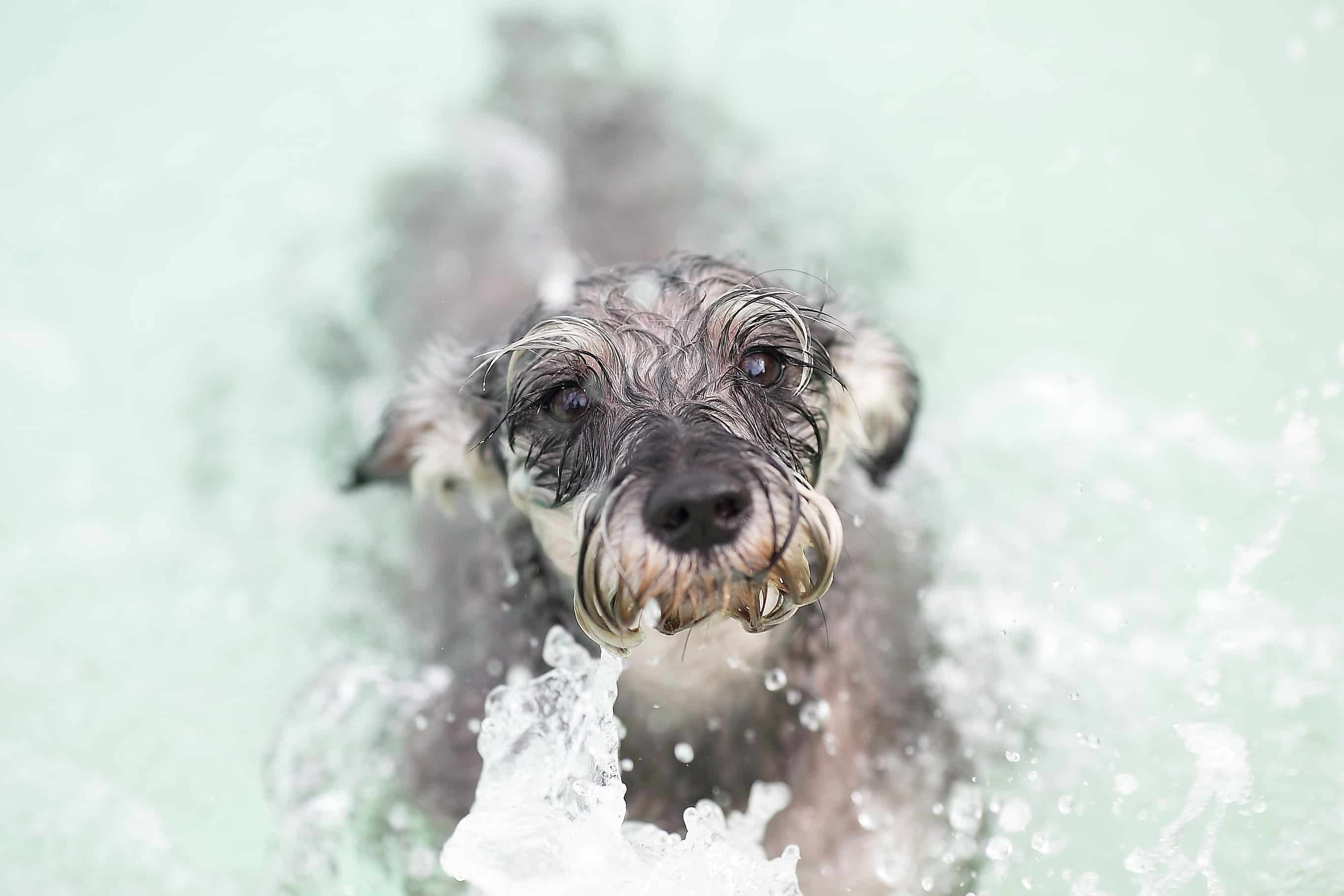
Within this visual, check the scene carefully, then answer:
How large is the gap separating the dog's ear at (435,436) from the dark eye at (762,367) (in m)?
1.16

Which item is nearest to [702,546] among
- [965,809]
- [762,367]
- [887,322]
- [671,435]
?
[671,435]

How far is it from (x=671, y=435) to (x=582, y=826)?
163 centimetres

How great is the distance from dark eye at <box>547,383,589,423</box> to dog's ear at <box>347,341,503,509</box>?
24.0 inches

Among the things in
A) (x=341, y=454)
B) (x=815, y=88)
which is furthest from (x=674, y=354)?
(x=815, y=88)

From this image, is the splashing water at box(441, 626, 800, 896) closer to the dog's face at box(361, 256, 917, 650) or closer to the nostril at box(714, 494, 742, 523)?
the dog's face at box(361, 256, 917, 650)

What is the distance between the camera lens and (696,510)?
2.86 metres

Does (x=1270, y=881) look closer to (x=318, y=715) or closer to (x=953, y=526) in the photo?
(x=953, y=526)

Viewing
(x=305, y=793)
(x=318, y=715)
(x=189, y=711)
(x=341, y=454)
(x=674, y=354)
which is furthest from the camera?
(x=341, y=454)

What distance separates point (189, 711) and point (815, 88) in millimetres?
6195

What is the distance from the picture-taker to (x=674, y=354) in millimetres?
3539

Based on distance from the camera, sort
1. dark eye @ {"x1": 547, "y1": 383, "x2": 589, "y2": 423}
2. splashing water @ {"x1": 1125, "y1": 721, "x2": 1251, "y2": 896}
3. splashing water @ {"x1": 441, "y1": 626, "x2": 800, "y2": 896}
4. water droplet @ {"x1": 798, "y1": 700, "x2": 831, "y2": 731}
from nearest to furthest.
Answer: dark eye @ {"x1": 547, "y1": 383, "x2": 589, "y2": 423} < splashing water @ {"x1": 441, "y1": 626, "x2": 800, "y2": 896} < splashing water @ {"x1": 1125, "y1": 721, "x2": 1251, "y2": 896} < water droplet @ {"x1": 798, "y1": 700, "x2": 831, "y2": 731}

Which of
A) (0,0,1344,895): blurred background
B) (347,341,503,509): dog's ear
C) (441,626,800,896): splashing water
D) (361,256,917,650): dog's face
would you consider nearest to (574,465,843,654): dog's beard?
(361,256,917,650): dog's face

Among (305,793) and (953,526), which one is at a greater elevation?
(953,526)

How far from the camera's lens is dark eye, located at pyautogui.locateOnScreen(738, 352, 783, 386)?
11.8 feet
